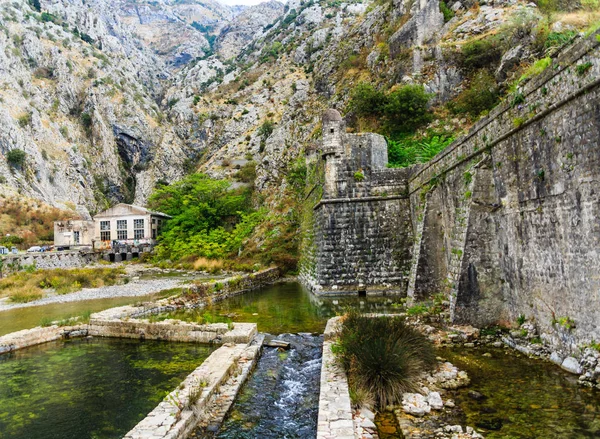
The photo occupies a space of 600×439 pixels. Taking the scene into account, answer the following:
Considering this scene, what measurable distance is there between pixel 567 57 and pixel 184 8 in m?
175

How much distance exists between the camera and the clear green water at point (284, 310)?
412 inches

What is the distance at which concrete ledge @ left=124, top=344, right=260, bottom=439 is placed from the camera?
4156mm

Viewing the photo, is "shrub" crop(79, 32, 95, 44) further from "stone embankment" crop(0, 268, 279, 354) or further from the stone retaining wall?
"stone embankment" crop(0, 268, 279, 354)

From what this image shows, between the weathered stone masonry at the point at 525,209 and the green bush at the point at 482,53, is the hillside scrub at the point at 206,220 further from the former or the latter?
the weathered stone masonry at the point at 525,209

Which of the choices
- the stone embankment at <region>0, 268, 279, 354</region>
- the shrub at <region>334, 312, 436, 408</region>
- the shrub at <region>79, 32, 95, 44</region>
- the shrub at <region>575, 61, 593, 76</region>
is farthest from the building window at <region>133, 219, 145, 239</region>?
the shrub at <region>79, 32, 95, 44</region>

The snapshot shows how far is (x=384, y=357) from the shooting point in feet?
17.4

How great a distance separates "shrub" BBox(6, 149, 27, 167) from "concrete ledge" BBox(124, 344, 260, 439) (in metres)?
58.5

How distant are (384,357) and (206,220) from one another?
33.5 m

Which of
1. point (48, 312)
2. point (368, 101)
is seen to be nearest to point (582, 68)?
point (48, 312)

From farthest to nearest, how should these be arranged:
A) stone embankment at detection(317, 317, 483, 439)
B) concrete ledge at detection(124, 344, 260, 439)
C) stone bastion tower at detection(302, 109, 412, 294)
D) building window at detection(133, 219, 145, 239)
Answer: building window at detection(133, 219, 145, 239), stone bastion tower at detection(302, 109, 412, 294), concrete ledge at detection(124, 344, 260, 439), stone embankment at detection(317, 317, 483, 439)

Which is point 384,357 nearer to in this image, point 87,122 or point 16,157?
point 16,157

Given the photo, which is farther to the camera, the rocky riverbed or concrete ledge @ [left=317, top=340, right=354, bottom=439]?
the rocky riverbed

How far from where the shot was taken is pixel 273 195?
36.4 metres

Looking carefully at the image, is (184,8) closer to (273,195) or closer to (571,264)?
(273,195)
